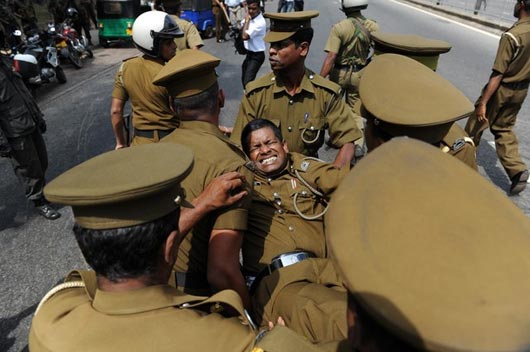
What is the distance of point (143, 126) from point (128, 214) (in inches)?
87.2

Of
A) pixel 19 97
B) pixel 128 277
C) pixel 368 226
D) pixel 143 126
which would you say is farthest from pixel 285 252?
pixel 19 97

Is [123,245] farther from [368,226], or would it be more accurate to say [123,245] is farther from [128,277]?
[368,226]

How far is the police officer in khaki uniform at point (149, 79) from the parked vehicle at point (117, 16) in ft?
29.4

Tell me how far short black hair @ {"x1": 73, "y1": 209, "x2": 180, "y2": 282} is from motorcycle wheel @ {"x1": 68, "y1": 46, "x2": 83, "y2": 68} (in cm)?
926

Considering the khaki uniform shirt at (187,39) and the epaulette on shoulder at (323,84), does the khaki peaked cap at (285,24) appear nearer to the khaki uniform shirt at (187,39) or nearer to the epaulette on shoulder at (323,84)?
the epaulette on shoulder at (323,84)

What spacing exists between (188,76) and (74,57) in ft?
28.6

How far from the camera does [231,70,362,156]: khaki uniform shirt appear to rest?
291 cm

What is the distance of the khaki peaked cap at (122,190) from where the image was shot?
1149mm

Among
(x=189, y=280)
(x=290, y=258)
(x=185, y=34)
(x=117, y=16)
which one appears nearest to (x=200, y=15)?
(x=117, y=16)

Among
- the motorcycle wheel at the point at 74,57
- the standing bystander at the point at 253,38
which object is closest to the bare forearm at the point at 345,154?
the standing bystander at the point at 253,38

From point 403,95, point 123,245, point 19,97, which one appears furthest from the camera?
point 19,97

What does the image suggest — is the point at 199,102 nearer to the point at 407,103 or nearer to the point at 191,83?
the point at 191,83

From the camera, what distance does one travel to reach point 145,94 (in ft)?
10.3

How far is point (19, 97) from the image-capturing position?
368 centimetres
